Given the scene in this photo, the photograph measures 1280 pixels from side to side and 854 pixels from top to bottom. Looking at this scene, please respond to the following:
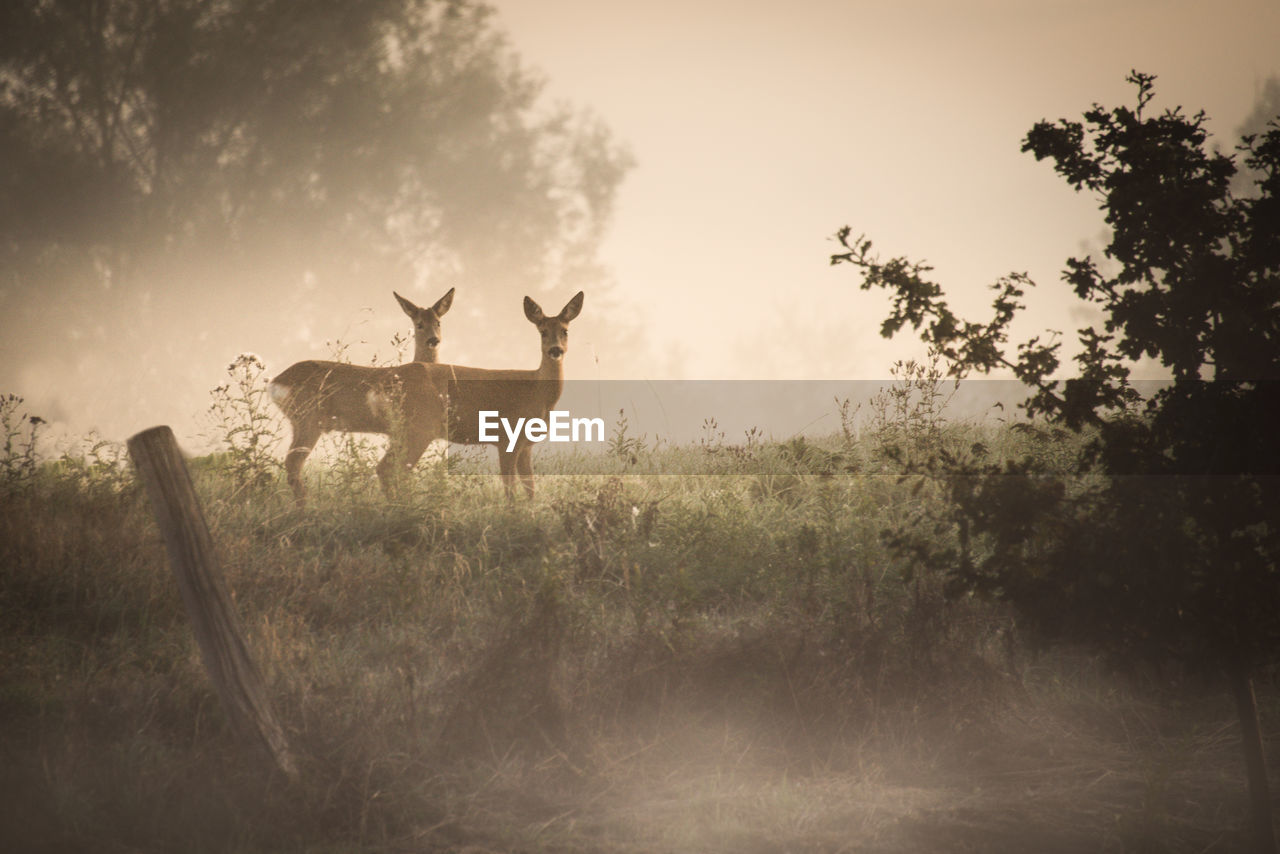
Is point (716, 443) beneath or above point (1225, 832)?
above

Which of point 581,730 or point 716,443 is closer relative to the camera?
point 581,730

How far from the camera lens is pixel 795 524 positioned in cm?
783

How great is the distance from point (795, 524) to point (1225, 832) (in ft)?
12.1

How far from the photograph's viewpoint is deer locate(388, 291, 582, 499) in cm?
934

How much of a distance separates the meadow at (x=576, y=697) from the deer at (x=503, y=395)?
1.52m

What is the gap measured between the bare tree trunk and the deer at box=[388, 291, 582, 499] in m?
6.12

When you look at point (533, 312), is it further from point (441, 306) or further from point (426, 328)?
point (426, 328)

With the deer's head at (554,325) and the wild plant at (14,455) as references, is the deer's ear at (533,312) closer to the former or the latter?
the deer's head at (554,325)

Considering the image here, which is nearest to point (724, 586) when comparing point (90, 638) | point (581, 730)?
point (581, 730)

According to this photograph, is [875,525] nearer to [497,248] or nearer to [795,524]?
[795,524]

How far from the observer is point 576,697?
209 inches

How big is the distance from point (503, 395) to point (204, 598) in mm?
5572

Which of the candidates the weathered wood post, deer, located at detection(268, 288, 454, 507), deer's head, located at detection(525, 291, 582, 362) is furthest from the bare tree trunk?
deer, located at detection(268, 288, 454, 507)

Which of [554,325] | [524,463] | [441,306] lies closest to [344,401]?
[441,306]
